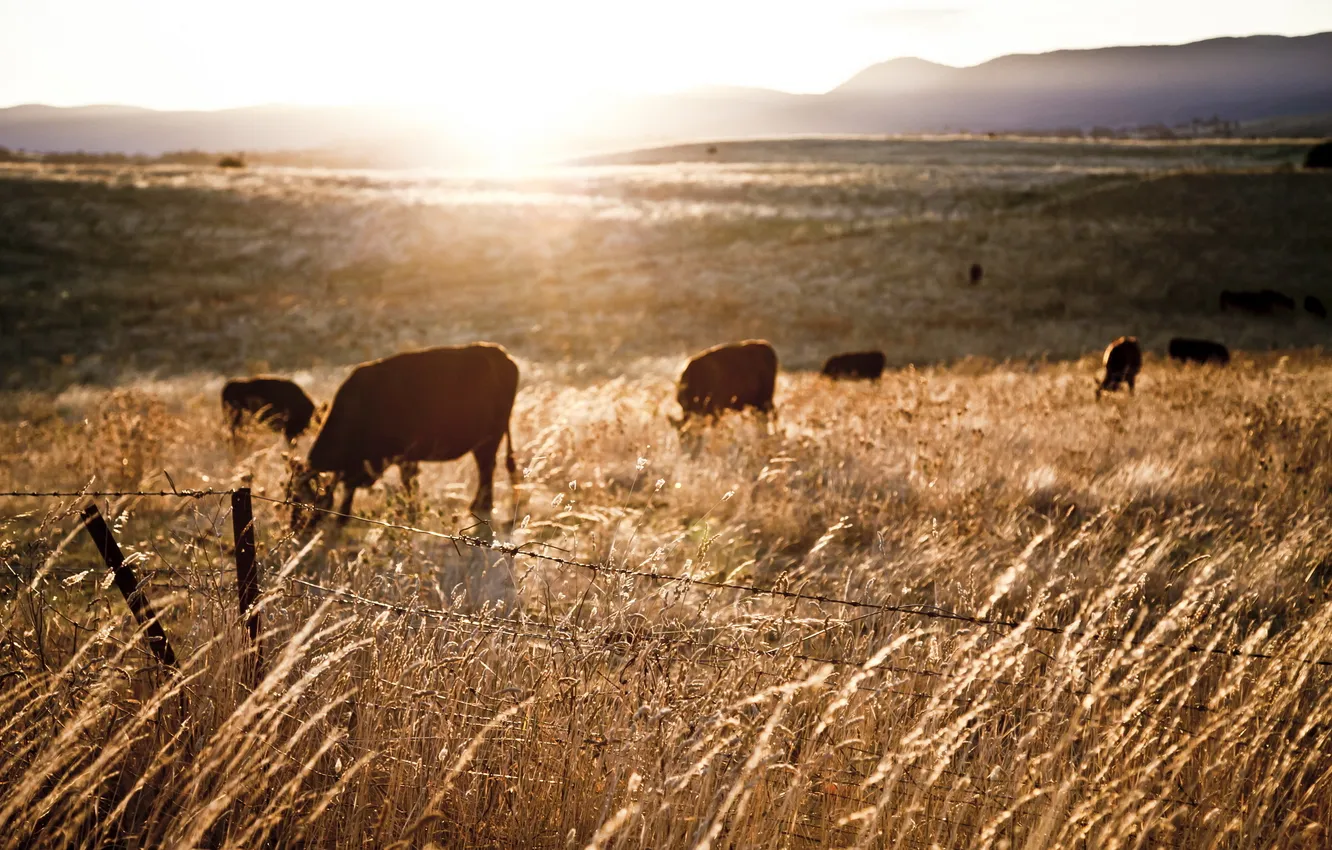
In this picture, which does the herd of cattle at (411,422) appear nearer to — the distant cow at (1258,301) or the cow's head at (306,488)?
the cow's head at (306,488)

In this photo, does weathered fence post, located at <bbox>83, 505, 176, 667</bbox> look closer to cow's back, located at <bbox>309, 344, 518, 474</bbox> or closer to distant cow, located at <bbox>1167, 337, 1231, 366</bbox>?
cow's back, located at <bbox>309, 344, 518, 474</bbox>

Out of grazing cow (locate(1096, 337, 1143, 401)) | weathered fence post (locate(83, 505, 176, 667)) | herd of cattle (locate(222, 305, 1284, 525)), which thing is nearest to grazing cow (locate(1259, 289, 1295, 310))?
grazing cow (locate(1096, 337, 1143, 401))

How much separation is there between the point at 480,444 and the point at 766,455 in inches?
120

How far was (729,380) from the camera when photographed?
476 inches

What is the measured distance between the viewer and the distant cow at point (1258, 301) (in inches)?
1156

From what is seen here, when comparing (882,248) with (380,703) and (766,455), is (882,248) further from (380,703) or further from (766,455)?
(380,703)

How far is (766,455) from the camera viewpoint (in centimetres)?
848

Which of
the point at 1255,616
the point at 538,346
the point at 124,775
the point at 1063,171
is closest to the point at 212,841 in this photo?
the point at 124,775

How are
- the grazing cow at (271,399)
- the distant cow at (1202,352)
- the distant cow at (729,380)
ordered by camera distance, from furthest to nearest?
1. the distant cow at (1202,352)
2. the grazing cow at (271,399)
3. the distant cow at (729,380)

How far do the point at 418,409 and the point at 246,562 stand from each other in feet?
16.2

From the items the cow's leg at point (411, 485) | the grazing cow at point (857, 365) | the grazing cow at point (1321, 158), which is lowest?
the grazing cow at point (857, 365)

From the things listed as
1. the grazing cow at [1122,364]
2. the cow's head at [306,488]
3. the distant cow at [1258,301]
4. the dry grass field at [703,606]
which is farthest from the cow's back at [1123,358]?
the distant cow at [1258,301]

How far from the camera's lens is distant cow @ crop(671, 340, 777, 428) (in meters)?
11.9

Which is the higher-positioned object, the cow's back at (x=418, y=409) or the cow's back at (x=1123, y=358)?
the cow's back at (x=418, y=409)
